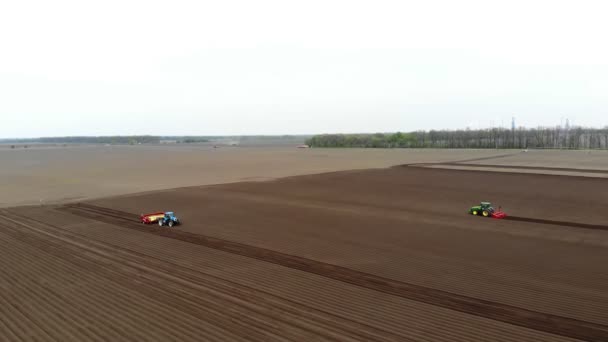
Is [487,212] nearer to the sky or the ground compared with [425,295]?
nearer to the sky

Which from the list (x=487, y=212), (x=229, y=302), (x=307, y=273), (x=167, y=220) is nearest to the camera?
(x=229, y=302)

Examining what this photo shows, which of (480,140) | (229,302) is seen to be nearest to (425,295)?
(229,302)

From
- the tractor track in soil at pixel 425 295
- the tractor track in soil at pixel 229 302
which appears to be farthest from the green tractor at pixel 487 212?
the tractor track in soil at pixel 229 302

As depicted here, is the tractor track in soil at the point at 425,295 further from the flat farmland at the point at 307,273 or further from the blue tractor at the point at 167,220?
the blue tractor at the point at 167,220

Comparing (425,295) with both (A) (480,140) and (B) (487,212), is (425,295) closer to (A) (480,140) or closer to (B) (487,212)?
(B) (487,212)

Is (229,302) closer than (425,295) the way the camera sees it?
Yes

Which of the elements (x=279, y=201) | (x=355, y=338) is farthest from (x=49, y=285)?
(x=279, y=201)

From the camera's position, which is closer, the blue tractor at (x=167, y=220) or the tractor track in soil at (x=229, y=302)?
the tractor track in soil at (x=229, y=302)
